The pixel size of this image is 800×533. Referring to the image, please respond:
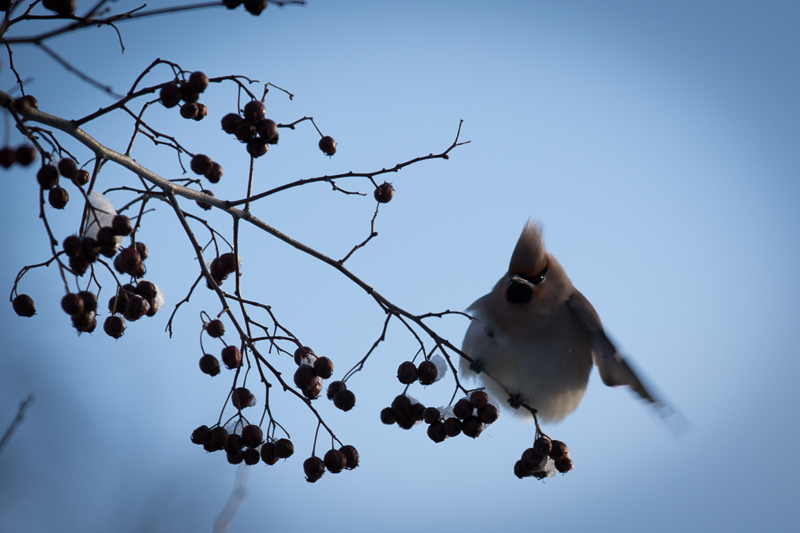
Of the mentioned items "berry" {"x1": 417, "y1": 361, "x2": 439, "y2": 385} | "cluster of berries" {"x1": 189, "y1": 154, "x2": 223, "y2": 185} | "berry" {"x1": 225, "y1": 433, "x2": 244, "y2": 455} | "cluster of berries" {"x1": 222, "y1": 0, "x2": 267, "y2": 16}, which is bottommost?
"berry" {"x1": 225, "y1": 433, "x2": 244, "y2": 455}

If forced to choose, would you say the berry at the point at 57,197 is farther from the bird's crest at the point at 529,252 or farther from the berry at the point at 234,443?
the bird's crest at the point at 529,252

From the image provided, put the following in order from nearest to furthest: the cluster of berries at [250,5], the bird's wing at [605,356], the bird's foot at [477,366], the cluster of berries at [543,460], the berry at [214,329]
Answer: the cluster of berries at [250,5] < the berry at [214,329] < the cluster of berries at [543,460] < the bird's wing at [605,356] < the bird's foot at [477,366]

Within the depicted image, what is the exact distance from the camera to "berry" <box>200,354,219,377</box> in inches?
67.8

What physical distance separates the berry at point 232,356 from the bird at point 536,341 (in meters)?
1.45

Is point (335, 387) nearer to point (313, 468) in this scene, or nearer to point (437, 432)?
point (313, 468)

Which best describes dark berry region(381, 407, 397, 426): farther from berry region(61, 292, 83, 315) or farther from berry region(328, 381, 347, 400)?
berry region(61, 292, 83, 315)

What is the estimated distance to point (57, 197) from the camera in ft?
4.82

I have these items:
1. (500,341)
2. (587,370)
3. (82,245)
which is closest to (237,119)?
(82,245)

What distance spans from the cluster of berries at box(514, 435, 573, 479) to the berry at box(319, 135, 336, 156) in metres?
1.15

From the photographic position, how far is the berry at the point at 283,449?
5.47 feet

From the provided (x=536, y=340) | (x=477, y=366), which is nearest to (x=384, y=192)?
(x=477, y=366)

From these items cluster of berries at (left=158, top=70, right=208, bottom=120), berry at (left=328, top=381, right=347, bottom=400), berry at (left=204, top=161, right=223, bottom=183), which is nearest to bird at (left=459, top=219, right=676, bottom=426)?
berry at (left=328, top=381, right=347, bottom=400)

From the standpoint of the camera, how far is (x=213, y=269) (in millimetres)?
1967

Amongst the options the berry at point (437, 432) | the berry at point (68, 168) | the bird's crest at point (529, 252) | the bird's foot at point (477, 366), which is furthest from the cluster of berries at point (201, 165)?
the bird's crest at point (529, 252)
